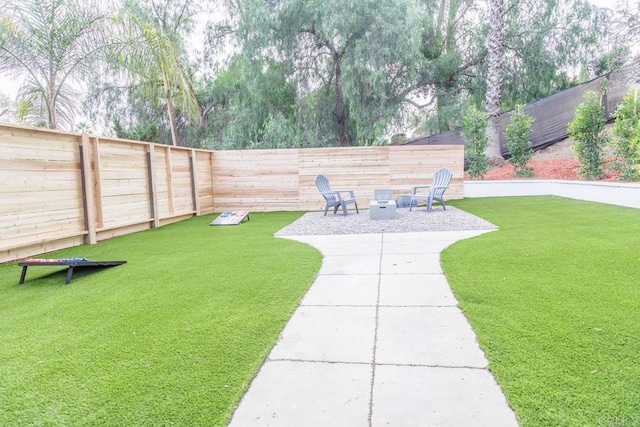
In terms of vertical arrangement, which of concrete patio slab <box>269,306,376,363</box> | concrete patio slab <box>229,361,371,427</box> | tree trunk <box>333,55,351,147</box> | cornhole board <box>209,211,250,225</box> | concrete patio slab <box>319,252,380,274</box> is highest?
tree trunk <box>333,55,351,147</box>

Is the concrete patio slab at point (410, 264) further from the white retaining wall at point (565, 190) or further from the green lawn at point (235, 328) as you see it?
the white retaining wall at point (565, 190)

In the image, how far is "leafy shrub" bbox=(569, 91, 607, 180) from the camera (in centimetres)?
827

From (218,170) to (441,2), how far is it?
8.50 metres

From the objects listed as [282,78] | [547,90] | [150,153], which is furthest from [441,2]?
[150,153]

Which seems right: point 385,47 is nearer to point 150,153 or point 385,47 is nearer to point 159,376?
point 150,153

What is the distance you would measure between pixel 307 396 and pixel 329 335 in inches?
24.0

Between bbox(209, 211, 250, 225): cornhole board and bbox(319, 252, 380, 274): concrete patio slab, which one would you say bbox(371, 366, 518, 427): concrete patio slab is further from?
bbox(209, 211, 250, 225): cornhole board

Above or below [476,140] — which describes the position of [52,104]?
above

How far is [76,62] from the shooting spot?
6.43 m

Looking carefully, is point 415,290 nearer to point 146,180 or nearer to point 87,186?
point 87,186

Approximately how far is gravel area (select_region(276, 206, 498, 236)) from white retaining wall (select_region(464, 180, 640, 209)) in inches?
A: 113

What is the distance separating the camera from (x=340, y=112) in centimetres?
1162

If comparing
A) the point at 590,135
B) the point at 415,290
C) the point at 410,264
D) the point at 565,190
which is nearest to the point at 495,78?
the point at 590,135

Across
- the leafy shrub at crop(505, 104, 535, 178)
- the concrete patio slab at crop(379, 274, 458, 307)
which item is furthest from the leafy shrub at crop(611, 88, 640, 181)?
the concrete patio slab at crop(379, 274, 458, 307)
